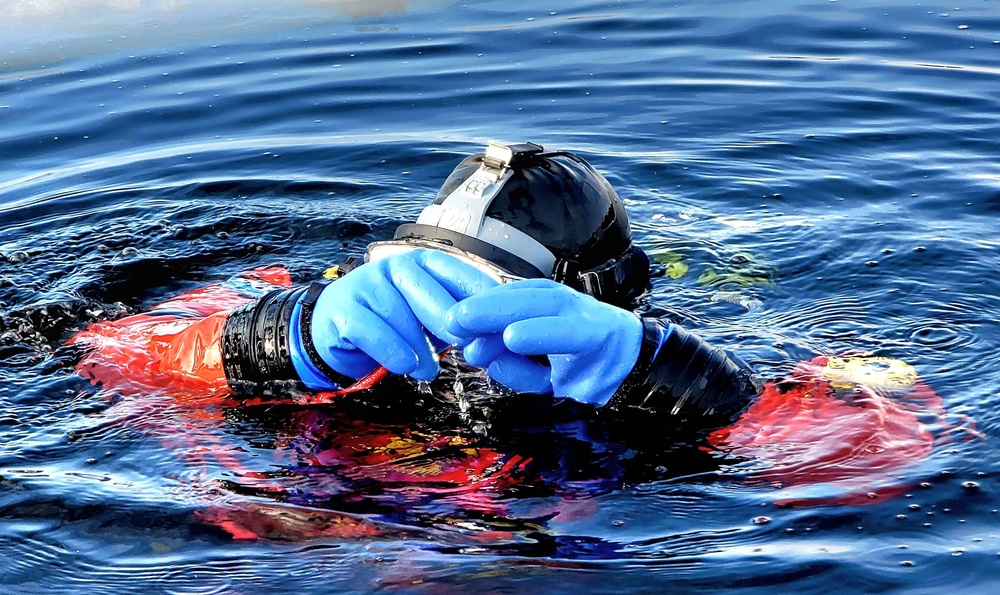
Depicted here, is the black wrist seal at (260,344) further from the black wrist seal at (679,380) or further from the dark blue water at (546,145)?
the black wrist seal at (679,380)

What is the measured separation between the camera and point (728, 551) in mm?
2875

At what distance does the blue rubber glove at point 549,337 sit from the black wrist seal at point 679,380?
0.05 metres

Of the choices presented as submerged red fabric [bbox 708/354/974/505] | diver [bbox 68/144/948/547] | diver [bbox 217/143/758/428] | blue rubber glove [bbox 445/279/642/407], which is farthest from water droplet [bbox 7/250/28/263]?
submerged red fabric [bbox 708/354/974/505]

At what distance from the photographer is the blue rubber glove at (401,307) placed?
3.25 m

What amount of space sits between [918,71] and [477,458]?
16.4ft

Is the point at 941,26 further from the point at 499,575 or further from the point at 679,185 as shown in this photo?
→ the point at 499,575

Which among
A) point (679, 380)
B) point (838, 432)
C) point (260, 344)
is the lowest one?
point (838, 432)

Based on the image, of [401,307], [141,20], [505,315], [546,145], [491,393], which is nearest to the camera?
[505,315]

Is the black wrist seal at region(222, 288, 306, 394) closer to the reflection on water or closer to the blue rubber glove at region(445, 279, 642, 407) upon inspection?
the blue rubber glove at region(445, 279, 642, 407)

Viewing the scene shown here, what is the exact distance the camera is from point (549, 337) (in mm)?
3117

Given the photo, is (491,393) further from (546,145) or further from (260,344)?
(546,145)

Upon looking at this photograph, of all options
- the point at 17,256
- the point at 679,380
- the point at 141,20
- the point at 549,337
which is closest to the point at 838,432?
the point at 679,380

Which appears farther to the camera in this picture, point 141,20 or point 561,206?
point 141,20

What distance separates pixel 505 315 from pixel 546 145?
3350mm
